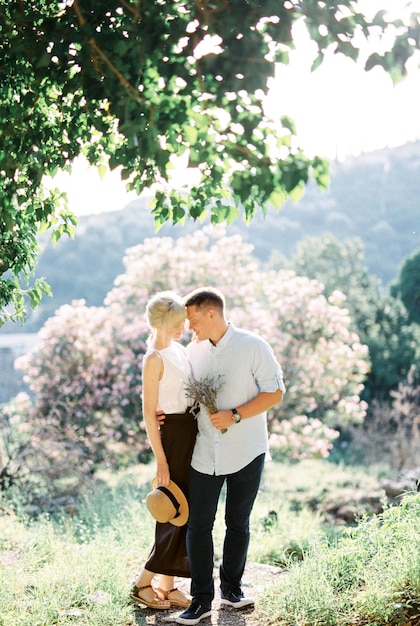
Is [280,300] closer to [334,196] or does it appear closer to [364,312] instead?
[364,312]

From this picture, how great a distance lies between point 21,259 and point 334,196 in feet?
175

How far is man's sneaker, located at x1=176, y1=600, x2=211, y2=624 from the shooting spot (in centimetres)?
430

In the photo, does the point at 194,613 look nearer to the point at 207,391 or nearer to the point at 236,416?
the point at 236,416

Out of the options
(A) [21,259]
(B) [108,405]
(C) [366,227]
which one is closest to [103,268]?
(C) [366,227]

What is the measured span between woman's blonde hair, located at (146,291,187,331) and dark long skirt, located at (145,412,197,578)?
0.56 m

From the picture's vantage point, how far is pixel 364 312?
21.9 metres

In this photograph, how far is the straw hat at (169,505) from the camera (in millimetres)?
4340

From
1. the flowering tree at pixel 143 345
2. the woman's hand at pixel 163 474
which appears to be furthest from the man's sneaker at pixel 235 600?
the flowering tree at pixel 143 345

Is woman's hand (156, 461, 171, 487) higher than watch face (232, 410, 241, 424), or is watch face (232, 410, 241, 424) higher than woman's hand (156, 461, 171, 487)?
watch face (232, 410, 241, 424)

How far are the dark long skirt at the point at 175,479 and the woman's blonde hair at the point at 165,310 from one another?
561 mm

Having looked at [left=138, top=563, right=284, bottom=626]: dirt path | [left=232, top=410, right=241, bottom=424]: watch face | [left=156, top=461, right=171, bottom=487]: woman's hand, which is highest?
[left=232, top=410, right=241, bottom=424]: watch face

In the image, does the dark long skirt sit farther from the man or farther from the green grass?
the green grass

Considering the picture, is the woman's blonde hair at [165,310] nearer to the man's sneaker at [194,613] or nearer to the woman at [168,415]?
the woman at [168,415]

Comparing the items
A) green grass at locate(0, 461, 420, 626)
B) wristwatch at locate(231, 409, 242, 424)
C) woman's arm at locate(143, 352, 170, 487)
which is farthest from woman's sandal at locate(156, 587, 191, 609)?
wristwatch at locate(231, 409, 242, 424)
